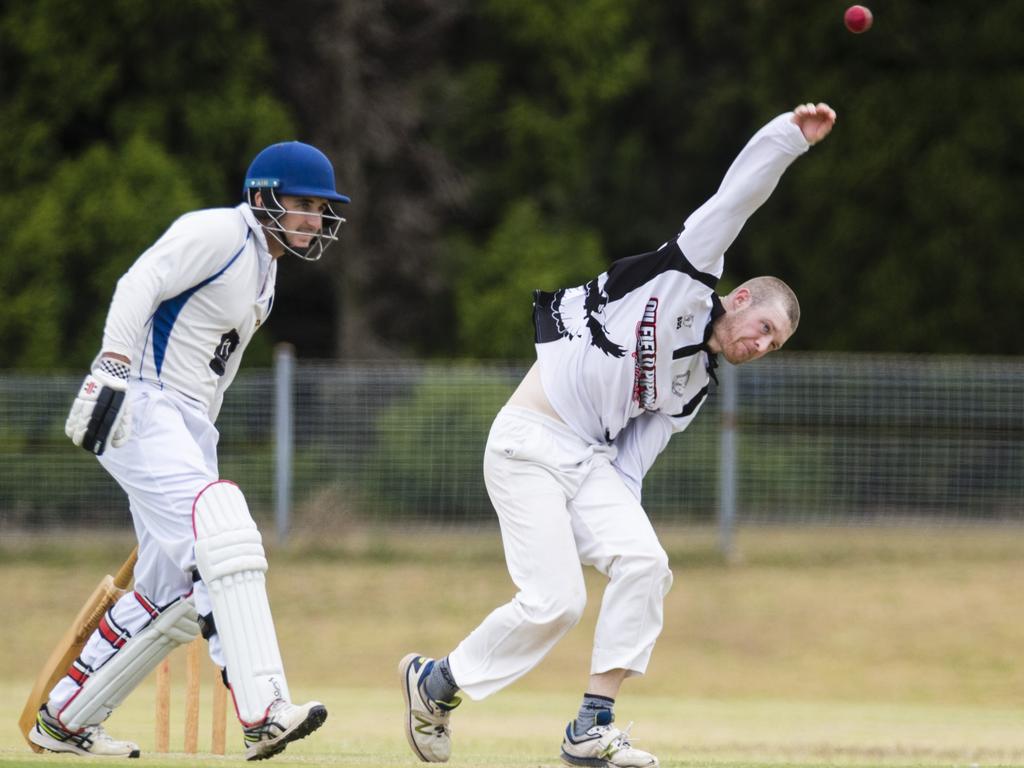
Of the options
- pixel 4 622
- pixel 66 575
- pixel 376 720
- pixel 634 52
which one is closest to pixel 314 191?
pixel 376 720

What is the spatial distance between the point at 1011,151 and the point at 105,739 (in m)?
13.9

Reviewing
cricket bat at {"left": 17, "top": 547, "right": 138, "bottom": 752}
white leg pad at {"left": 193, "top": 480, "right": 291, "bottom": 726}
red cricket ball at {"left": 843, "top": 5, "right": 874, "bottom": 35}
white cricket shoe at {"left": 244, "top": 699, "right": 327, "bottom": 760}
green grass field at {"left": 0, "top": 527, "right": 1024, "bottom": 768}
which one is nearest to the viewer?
white cricket shoe at {"left": 244, "top": 699, "right": 327, "bottom": 760}

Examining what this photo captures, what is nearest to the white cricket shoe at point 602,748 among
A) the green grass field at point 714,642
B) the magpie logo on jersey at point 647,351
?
the magpie logo on jersey at point 647,351

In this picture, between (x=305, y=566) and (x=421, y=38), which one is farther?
(x=421, y=38)

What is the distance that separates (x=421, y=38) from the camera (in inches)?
806

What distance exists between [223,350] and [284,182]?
62 cm

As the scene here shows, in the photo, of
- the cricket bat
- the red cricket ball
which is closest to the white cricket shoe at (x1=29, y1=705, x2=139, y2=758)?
the cricket bat

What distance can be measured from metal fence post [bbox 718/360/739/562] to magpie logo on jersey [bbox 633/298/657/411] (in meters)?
8.66

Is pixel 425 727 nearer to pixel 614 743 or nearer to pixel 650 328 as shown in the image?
pixel 614 743

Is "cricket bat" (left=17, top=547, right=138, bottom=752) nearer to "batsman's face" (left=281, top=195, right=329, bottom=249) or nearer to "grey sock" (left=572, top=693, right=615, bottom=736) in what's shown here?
"batsman's face" (left=281, top=195, right=329, bottom=249)

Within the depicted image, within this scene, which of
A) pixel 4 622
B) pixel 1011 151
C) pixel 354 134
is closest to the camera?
pixel 4 622

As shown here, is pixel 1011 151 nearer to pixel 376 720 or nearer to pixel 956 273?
pixel 956 273

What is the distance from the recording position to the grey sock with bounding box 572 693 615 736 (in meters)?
5.45

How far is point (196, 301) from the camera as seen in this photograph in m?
5.62
